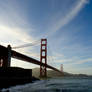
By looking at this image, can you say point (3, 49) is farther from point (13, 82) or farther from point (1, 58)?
point (13, 82)

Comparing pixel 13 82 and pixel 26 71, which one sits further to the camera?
pixel 26 71

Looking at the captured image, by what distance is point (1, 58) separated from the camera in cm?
4175

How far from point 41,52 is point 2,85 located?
3965cm

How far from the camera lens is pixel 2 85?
76.1 feet

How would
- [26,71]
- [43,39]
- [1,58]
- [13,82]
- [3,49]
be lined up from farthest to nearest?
[43,39]
[1,58]
[26,71]
[3,49]
[13,82]

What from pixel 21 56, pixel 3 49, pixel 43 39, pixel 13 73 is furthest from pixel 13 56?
pixel 43 39

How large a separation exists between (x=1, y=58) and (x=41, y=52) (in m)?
23.9

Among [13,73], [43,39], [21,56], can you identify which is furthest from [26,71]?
[43,39]

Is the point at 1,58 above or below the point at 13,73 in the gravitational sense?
above

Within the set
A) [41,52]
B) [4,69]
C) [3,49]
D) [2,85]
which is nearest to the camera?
[2,85]

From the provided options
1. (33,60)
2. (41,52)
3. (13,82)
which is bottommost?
(13,82)

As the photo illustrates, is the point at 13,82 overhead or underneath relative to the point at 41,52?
underneath

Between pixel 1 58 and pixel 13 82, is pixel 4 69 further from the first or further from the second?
pixel 1 58

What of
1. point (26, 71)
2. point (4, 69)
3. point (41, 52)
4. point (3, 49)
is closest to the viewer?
point (4, 69)
